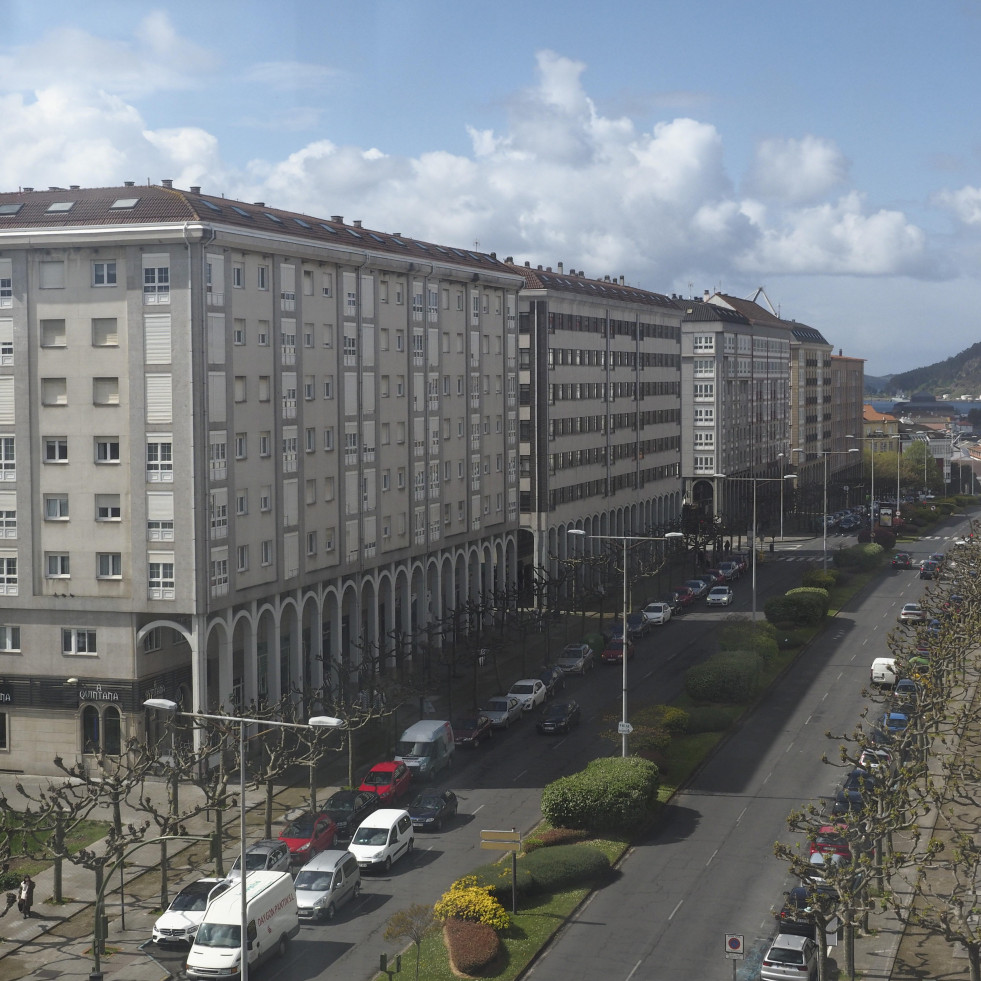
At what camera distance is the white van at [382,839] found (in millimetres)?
52688

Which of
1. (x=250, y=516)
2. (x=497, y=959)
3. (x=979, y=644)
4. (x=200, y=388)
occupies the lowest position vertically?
(x=497, y=959)

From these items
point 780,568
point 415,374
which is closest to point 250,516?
point 415,374

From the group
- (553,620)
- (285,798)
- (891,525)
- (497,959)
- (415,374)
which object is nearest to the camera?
(497,959)

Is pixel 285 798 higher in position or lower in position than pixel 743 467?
lower

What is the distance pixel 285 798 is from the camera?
63188mm

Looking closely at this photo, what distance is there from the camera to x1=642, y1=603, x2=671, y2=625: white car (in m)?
106

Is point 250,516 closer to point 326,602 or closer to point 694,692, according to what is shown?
point 326,602

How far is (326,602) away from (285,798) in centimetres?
1929

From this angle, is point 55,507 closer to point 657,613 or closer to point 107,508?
point 107,508

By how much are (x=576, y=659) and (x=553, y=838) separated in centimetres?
3391

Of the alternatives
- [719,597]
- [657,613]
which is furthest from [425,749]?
[719,597]

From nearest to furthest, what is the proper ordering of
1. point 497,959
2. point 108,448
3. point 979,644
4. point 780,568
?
point 497,959 < point 108,448 < point 979,644 < point 780,568

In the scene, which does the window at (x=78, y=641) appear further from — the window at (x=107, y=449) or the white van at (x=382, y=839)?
the white van at (x=382, y=839)

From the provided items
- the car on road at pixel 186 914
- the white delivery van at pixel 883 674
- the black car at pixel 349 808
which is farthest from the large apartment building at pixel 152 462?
the white delivery van at pixel 883 674
